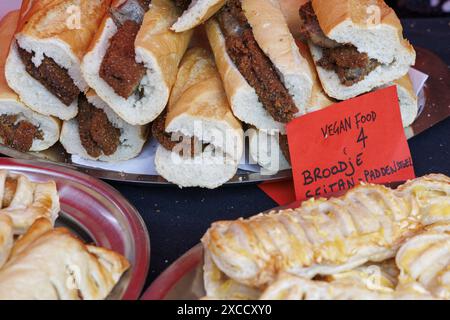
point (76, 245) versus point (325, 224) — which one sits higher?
Result: point (76, 245)

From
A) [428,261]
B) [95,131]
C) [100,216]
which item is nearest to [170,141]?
[95,131]

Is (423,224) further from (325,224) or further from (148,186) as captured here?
(148,186)

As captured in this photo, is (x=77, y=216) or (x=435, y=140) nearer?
(x=77, y=216)

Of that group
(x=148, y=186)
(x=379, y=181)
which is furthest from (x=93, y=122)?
(x=379, y=181)

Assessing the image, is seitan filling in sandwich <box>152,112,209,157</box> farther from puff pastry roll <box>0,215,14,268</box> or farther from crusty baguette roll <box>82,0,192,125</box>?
puff pastry roll <box>0,215,14,268</box>

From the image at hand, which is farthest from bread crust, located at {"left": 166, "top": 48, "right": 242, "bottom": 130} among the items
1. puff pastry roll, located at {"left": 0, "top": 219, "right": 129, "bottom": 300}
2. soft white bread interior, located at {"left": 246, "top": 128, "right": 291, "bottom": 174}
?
puff pastry roll, located at {"left": 0, "top": 219, "right": 129, "bottom": 300}

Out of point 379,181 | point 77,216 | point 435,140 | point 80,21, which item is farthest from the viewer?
point 435,140

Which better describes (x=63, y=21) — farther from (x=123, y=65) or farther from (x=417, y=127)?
(x=417, y=127)
